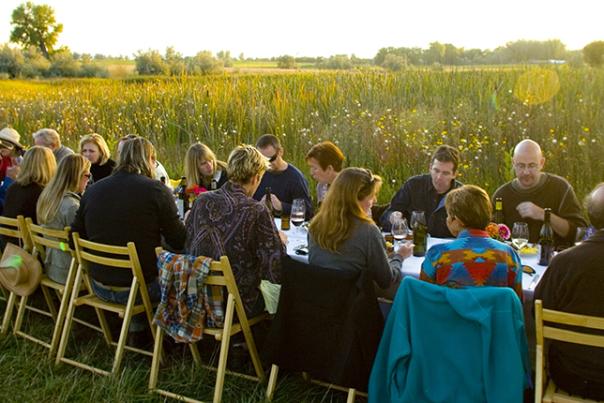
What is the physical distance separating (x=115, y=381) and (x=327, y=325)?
59.3 inches

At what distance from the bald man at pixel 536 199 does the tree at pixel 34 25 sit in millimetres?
70049

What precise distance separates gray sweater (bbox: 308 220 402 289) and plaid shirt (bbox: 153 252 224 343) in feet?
2.43

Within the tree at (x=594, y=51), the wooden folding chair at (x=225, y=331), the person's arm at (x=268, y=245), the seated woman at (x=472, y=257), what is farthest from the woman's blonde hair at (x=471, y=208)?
the tree at (x=594, y=51)

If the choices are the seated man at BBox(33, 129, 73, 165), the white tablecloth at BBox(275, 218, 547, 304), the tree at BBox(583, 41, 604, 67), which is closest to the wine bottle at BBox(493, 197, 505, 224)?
the white tablecloth at BBox(275, 218, 547, 304)

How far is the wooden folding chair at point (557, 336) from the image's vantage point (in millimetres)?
2424

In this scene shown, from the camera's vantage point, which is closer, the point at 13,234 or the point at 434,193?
the point at 13,234

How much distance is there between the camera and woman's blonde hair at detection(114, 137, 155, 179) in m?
4.19

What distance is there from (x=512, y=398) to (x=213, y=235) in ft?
5.96

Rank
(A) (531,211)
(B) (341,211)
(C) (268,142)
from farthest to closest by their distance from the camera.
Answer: (C) (268,142) < (A) (531,211) < (B) (341,211)

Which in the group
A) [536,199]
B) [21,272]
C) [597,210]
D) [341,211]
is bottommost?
[21,272]

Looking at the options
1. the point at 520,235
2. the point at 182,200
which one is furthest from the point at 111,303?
the point at 520,235

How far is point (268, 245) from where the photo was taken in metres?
3.61

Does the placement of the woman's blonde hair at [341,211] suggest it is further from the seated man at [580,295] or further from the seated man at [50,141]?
the seated man at [50,141]

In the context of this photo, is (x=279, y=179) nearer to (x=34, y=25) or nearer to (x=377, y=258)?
(x=377, y=258)
